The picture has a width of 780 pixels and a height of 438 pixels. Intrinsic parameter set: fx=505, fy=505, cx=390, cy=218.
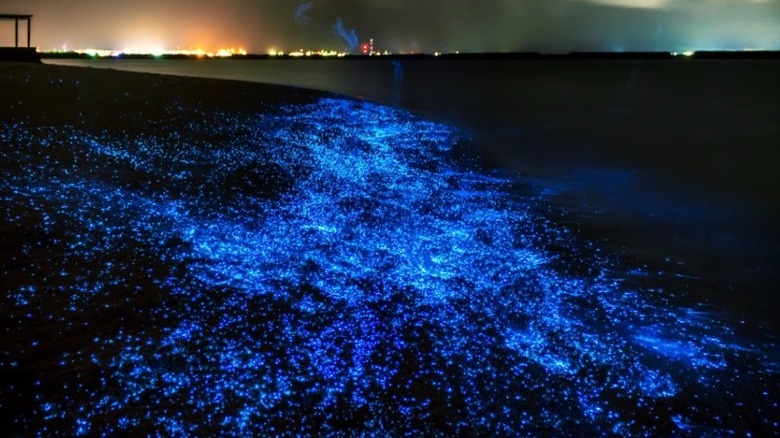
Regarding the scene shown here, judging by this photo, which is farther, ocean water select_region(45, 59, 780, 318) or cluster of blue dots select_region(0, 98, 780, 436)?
ocean water select_region(45, 59, 780, 318)

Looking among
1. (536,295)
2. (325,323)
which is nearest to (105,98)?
(325,323)

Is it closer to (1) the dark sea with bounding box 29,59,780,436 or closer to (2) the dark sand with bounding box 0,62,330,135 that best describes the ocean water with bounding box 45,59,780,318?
(1) the dark sea with bounding box 29,59,780,436

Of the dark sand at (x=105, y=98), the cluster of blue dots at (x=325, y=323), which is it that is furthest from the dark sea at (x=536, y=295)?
the dark sand at (x=105, y=98)

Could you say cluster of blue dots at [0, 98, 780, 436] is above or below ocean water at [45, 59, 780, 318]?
below

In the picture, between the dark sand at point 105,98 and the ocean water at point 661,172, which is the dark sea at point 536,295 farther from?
the dark sand at point 105,98

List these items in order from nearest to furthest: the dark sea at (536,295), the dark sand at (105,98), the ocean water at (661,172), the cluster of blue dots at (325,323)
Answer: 1. the cluster of blue dots at (325,323)
2. the dark sea at (536,295)
3. the ocean water at (661,172)
4. the dark sand at (105,98)

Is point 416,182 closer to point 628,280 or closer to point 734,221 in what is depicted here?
point 628,280

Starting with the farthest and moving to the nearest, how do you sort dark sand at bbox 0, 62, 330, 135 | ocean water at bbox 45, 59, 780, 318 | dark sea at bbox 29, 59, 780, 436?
dark sand at bbox 0, 62, 330, 135
ocean water at bbox 45, 59, 780, 318
dark sea at bbox 29, 59, 780, 436

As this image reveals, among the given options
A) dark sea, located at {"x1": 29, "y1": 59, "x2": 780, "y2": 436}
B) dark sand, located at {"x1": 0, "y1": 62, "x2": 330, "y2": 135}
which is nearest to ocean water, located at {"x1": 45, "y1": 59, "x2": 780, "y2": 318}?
dark sea, located at {"x1": 29, "y1": 59, "x2": 780, "y2": 436}
